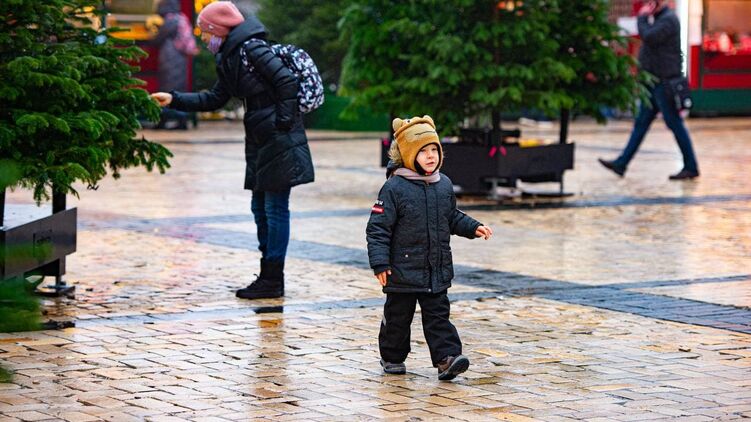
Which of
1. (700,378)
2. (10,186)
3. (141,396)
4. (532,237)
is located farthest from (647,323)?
(10,186)

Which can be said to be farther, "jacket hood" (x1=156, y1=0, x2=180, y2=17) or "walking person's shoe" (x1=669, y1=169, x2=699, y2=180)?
"jacket hood" (x1=156, y1=0, x2=180, y2=17)

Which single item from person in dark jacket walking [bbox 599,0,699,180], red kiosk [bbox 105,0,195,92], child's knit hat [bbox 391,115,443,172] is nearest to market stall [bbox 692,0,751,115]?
red kiosk [bbox 105,0,195,92]

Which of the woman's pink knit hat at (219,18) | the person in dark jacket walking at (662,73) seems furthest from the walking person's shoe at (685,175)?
the woman's pink knit hat at (219,18)

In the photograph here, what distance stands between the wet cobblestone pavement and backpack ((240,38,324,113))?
1.14 metres

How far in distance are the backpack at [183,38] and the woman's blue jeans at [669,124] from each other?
36.0ft

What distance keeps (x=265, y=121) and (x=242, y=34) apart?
544mm

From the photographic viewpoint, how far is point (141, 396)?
5.65 metres

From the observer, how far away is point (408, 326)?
243 inches

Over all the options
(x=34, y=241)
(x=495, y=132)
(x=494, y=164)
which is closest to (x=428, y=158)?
(x=34, y=241)

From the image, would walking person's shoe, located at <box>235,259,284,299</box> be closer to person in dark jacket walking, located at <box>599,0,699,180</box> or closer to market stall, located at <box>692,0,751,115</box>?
person in dark jacket walking, located at <box>599,0,699,180</box>

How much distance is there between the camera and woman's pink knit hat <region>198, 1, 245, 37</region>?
27.7ft

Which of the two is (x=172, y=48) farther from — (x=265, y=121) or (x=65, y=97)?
(x=65, y=97)

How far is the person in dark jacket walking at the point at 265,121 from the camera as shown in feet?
27.2

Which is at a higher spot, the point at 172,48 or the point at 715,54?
the point at 715,54
